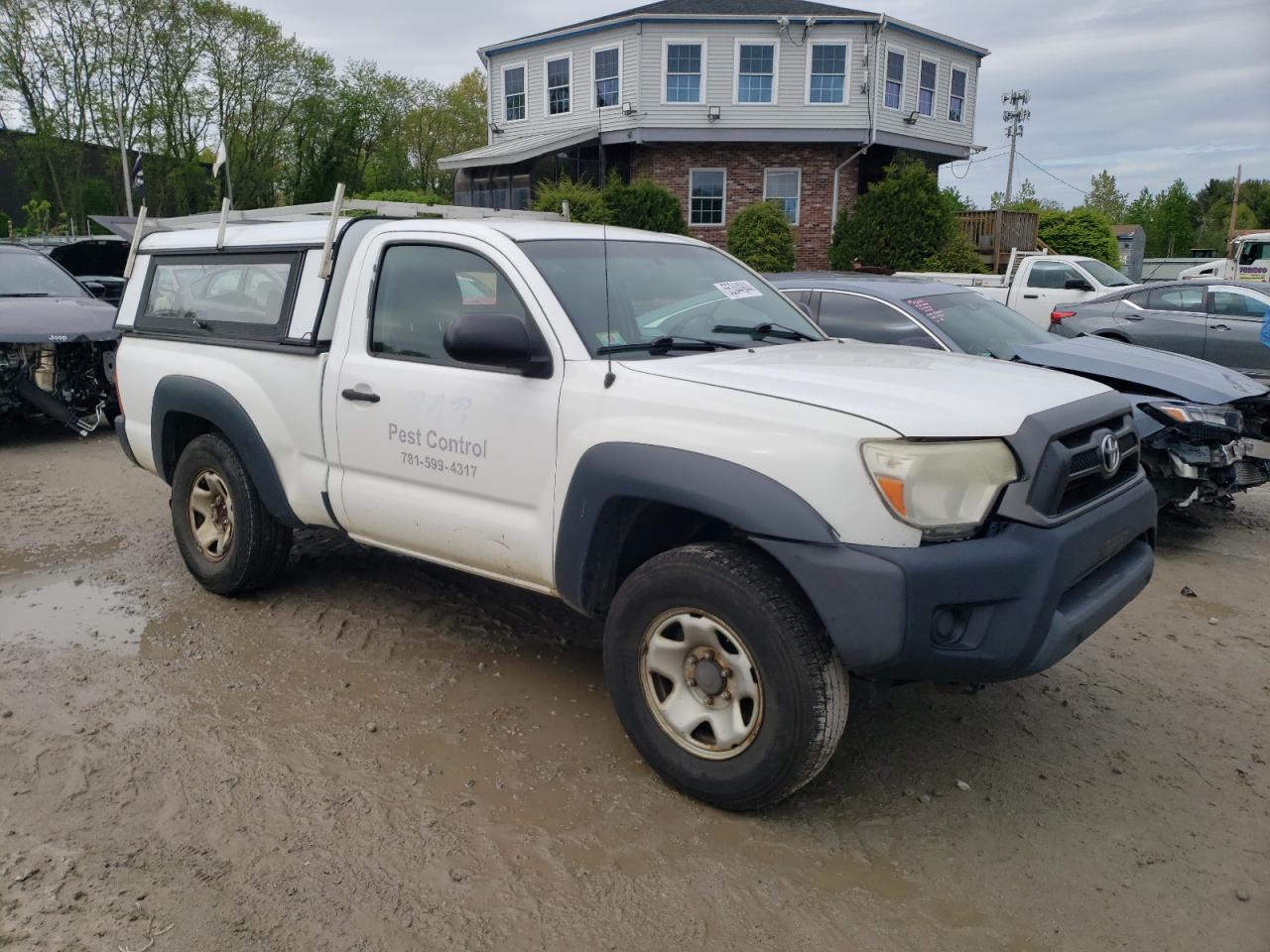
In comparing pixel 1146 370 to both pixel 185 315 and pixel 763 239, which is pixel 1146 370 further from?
pixel 763 239

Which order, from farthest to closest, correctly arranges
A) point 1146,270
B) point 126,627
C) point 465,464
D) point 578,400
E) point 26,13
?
point 26,13
point 1146,270
point 126,627
point 465,464
point 578,400

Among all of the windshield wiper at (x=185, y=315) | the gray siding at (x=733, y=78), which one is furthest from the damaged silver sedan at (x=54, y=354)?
the gray siding at (x=733, y=78)

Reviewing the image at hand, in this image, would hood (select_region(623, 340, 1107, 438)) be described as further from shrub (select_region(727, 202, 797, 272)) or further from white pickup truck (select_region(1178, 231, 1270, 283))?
white pickup truck (select_region(1178, 231, 1270, 283))

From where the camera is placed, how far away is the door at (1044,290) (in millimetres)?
15812

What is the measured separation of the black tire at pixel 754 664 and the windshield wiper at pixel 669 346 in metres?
0.80

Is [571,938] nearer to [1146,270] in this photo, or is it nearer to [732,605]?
[732,605]

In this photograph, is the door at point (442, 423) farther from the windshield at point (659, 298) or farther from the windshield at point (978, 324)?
the windshield at point (978, 324)

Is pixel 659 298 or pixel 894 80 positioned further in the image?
pixel 894 80

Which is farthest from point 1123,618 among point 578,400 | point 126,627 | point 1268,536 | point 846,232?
point 846,232

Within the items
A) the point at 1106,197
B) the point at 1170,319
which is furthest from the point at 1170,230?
the point at 1170,319

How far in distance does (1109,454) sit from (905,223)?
22.0m

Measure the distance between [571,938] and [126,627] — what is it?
315 cm

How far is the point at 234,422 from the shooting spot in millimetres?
4680

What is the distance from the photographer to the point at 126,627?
15.8 feet
